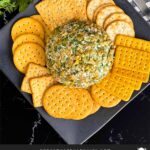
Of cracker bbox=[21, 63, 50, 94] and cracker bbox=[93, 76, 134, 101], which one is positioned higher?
cracker bbox=[21, 63, 50, 94]

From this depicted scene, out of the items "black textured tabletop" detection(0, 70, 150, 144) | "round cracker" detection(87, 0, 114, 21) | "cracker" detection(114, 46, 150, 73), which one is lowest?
"black textured tabletop" detection(0, 70, 150, 144)

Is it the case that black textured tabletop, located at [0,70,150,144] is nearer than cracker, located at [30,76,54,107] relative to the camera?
No

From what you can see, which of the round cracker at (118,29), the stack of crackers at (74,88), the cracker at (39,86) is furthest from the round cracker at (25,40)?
the round cracker at (118,29)

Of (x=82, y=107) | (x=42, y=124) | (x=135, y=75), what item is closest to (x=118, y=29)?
Result: (x=135, y=75)

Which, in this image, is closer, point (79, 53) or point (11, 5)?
point (79, 53)

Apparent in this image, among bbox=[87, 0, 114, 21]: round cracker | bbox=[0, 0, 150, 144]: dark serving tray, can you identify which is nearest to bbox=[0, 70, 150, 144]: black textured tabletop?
bbox=[0, 0, 150, 144]: dark serving tray

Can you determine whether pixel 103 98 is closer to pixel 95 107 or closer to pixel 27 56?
pixel 95 107

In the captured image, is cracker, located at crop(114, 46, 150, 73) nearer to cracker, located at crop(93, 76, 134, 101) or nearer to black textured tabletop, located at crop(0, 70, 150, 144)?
cracker, located at crop(93, 76, 134, 101)
